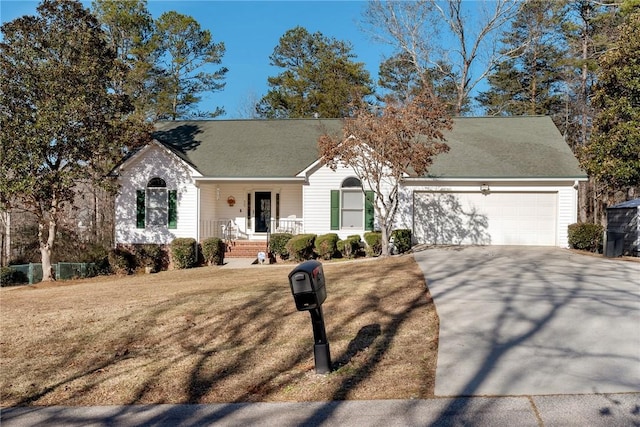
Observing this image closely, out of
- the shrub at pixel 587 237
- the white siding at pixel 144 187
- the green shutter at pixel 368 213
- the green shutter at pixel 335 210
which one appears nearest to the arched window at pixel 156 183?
the white siding at pixel 144 187

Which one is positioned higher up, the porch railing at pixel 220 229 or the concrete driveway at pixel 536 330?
the porch railing at pixel 220 229

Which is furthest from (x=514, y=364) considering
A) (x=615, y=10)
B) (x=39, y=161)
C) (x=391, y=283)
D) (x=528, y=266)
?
(x=615, y=10)

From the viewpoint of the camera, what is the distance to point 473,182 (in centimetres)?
1778

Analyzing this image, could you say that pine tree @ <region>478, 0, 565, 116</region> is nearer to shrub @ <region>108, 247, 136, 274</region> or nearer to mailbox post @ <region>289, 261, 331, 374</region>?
shrub @ <region>108, 247, 136, 274</region>

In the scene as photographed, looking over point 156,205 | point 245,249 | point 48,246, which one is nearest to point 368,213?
point 245,249

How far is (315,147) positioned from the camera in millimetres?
20047

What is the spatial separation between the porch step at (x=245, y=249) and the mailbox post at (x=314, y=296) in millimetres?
13089

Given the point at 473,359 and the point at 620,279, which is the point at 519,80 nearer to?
the point at 620,279

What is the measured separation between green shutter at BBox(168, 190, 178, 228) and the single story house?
4 centimetres

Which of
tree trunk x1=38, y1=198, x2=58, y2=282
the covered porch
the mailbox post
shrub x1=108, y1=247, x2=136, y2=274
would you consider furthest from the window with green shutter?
the mailbox post

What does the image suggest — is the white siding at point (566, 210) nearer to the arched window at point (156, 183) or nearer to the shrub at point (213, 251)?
the shrub at point (213, 251)

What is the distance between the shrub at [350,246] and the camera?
54.2 ft

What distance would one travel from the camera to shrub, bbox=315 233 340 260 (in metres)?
16.4

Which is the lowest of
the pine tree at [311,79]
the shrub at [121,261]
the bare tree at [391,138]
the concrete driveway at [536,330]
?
the shrub at [121,261]
